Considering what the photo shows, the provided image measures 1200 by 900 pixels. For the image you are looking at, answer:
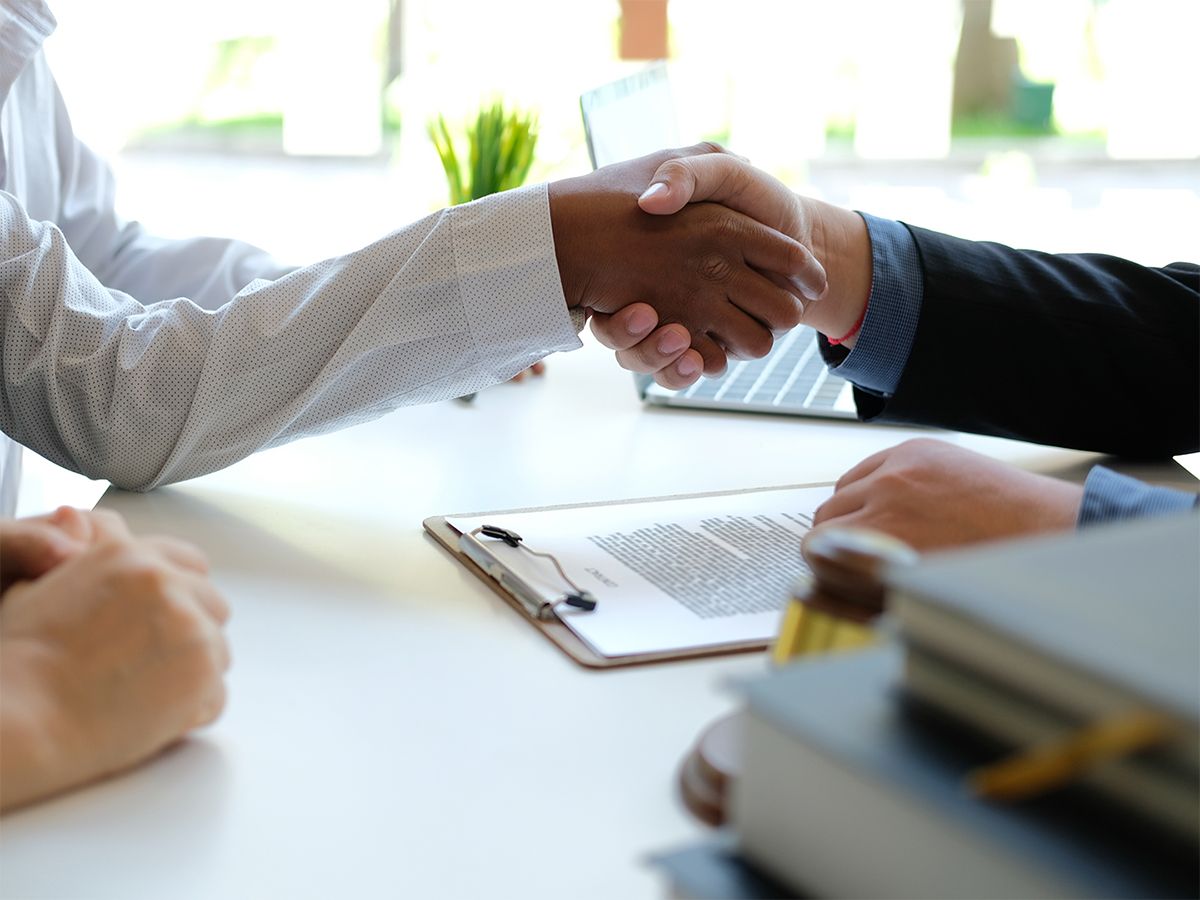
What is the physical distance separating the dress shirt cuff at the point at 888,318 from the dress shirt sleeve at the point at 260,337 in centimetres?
29

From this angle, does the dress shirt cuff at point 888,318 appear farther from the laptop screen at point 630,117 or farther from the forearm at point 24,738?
the forearm at point 24,738

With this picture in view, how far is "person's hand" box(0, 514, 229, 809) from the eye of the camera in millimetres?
535

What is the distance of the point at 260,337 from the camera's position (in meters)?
0.99

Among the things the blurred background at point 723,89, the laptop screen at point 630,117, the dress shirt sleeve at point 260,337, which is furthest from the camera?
the blurred background at point 723,89

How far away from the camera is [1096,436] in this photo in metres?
1.13

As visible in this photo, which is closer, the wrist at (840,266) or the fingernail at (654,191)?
the fingernail at (654,191)

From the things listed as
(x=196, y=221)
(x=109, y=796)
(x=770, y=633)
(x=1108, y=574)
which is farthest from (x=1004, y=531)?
(x=196, y=221)

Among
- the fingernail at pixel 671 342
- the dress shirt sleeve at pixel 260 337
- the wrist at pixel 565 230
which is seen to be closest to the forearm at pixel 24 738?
the dress shirt sleeve at pixel 260 337

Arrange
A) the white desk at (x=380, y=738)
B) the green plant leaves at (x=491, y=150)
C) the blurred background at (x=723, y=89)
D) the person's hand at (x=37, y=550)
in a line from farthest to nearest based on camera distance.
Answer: the blurred background at (x=723, y=89) < the green plant leaves at (x=491, y=150) < the person's hand at (x=37, y=550) < the white desk at (x=380, y=738)

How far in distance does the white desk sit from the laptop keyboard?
0.82 ft

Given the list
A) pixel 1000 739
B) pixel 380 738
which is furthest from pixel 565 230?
pixel 1000 739

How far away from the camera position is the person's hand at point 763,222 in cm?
108

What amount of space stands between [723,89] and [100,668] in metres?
4.94

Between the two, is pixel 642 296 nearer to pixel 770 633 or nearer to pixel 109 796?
pixel 770 633
